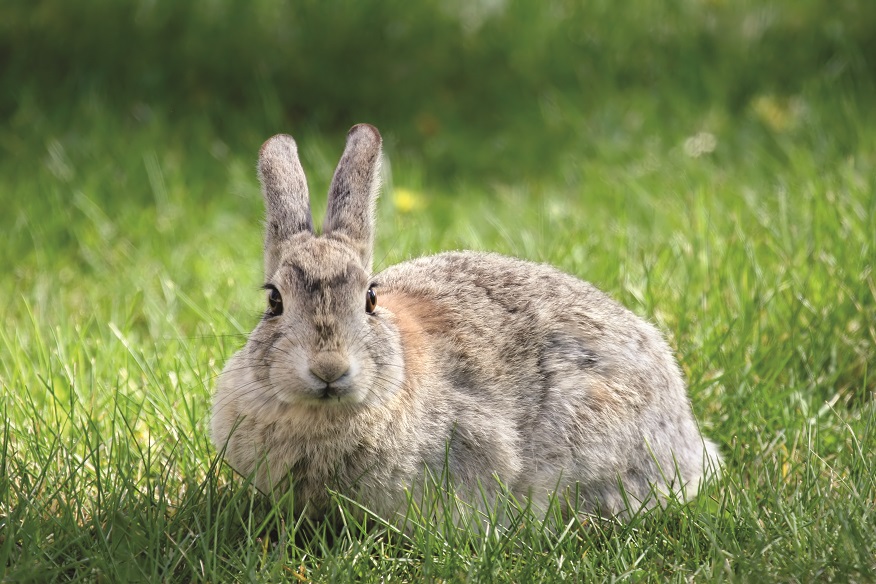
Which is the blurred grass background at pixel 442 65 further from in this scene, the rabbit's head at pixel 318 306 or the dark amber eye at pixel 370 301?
the dark amber eye at pixel 370 301

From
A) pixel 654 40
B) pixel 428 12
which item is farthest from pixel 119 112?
pixel 654 40

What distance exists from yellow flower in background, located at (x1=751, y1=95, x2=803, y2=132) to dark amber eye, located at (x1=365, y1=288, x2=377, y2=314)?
403 cm

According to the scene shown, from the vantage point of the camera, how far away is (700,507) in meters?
3.49

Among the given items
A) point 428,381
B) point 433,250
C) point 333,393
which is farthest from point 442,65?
point 333,393

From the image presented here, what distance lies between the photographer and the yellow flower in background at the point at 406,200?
247 inches

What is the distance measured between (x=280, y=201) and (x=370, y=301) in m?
0.43

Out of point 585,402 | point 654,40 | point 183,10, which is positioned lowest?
point 585,402

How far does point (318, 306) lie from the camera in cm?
327

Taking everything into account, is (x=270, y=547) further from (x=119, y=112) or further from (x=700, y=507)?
(x=119, y=112)

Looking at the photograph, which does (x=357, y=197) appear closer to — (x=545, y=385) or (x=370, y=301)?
(x=370, y=301)

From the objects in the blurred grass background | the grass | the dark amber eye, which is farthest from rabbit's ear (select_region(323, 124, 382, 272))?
the blurred grass background

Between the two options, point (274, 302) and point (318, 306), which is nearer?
point (318, 306)

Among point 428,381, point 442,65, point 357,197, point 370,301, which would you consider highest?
point 442,65

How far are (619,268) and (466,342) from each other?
1456mm
